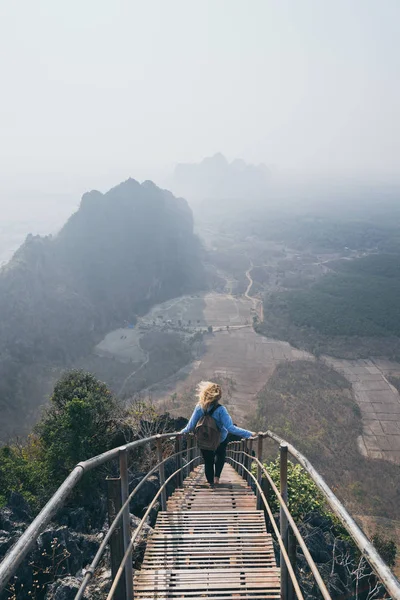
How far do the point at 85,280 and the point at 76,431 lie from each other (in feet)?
188

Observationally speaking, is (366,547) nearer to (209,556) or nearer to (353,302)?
(209,556)

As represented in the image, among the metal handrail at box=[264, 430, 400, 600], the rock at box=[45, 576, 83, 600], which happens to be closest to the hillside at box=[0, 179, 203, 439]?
the rock at box=[45, 576, 83, 600]

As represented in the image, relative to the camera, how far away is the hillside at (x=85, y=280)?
1793 inches

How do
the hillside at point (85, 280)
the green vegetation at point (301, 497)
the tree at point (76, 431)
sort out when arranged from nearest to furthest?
the green vegetation at point (301, 497) < the tree at point (76, 431) < the hillside at point (85, 280)

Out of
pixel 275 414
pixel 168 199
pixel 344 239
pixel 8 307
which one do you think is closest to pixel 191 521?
pixel 275 414

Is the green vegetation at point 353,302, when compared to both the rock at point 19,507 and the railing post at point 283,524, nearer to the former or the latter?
the rock at point 19,507

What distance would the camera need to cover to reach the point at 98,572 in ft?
18.6

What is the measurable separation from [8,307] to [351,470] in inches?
1731

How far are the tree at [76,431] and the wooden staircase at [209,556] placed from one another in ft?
30.4

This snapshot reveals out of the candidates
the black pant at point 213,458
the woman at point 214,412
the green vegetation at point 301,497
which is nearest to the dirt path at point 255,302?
the green vegetation at point 301,497

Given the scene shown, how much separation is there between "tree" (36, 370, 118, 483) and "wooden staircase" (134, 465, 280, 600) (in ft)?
30.4

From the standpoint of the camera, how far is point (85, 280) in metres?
68.2

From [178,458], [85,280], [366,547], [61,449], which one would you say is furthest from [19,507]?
[85,280]

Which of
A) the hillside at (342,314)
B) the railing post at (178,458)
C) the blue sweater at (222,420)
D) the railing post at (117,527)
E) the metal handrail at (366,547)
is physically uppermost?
the metal handrail at (366,547)
